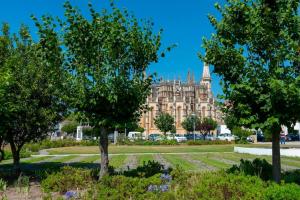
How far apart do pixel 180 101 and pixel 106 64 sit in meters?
138

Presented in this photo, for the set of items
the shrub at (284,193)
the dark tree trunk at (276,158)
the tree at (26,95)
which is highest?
the tree at (26,95)

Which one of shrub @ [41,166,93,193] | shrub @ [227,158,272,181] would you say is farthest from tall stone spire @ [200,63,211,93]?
shrub @ [41,166,93,193]

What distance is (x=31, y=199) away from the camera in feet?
37.2

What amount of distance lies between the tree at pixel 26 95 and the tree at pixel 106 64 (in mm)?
2167

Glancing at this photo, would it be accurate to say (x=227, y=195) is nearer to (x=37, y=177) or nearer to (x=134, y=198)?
(x=134, y=198)

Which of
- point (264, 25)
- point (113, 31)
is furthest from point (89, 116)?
point (264, 25)

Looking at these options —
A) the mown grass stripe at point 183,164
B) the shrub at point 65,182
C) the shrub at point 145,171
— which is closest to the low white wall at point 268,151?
the mown grass stripe at point 183,164

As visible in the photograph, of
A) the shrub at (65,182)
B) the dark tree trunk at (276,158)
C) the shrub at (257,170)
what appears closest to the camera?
the dark tree trunk at (276,158)

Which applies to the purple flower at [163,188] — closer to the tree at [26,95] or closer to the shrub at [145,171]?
the shrub at [145,171]

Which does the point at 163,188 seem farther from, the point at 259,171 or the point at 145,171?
the point at 259,171

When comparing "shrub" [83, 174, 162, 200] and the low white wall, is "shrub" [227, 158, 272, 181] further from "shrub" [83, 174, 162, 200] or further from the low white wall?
the low white wall

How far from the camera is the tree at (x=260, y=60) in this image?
10633 mm

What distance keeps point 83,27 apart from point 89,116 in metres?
3.14

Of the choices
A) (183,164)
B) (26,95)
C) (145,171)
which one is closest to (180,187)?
(145,171)
